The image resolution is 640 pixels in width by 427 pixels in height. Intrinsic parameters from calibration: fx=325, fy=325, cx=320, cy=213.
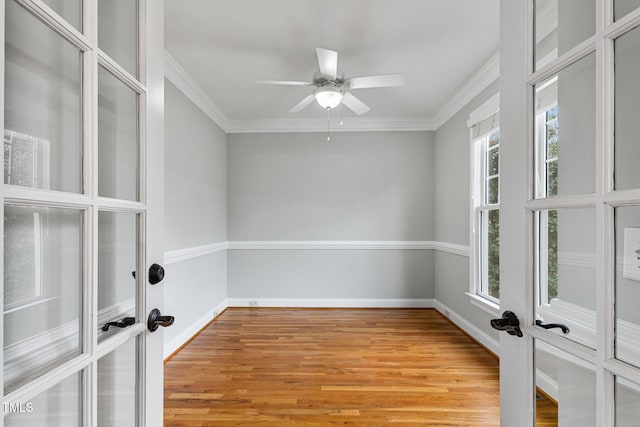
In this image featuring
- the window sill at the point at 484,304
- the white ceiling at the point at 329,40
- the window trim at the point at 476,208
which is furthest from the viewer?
the window trim at the point at 476,208

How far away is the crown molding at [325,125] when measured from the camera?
4.34 m

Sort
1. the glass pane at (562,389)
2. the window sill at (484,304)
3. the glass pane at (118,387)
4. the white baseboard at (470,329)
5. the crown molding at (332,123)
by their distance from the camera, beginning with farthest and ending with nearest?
the crown molding at (332,123), the white baseboard at (470,329), the window sill at (484,304), the glass pane at (118,387), the glass pane at (562,389)

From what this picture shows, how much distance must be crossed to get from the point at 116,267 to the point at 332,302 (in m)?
3.75

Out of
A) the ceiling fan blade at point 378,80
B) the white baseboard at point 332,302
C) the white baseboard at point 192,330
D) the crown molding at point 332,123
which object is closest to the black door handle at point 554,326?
the ceiling fan blade at point 378,80

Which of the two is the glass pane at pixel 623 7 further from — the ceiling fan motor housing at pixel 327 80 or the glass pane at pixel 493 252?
the glass pane at pixel 493 252

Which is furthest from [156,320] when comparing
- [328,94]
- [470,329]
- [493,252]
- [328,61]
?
[470,329]

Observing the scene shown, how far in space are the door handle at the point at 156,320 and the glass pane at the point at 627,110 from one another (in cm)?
113

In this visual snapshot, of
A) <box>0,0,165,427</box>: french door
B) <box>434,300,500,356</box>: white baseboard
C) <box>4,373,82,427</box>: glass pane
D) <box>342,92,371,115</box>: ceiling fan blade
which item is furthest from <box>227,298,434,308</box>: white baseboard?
<box>4,373,82,427</box>: glass pane

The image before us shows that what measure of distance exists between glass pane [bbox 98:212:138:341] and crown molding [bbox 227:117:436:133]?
3657 mm

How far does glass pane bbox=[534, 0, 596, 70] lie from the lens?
27.8 inches

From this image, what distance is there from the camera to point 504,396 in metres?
0.93

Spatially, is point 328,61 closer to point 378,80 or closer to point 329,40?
point 329,40

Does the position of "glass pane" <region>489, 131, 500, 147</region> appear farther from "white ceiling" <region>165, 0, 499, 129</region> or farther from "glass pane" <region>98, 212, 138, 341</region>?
"glass pane" <region>98, 212, 138, 341</region>

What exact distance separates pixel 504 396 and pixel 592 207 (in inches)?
23.4
